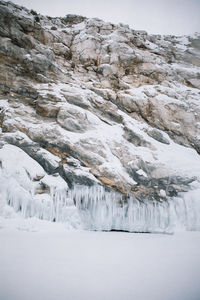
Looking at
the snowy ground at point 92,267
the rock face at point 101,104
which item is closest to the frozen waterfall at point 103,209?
the rock face at point 101,104

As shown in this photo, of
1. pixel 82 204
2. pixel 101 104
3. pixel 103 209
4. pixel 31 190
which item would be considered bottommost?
pixel 103 209

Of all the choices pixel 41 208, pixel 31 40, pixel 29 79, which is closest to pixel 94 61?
pixel 31 40

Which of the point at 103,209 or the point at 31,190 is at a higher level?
the point at 31,190

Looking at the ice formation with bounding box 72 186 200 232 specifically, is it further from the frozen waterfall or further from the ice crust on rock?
the ice crust on rock

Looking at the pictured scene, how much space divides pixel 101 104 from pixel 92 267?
10046 millimetres

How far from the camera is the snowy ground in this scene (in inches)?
127

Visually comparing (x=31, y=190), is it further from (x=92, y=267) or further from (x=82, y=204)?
(x=92, y=267)

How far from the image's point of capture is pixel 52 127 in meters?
9.36

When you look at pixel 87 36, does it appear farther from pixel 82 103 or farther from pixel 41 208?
pixel 41 208

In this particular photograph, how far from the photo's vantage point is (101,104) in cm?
1210

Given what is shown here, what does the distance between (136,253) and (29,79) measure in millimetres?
11959

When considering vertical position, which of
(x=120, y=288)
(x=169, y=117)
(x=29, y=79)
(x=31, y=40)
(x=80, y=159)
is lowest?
(x=120, y=288)

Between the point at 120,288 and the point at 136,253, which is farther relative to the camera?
the point at 136,253

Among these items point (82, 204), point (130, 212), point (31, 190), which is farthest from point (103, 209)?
point (31, 190)
